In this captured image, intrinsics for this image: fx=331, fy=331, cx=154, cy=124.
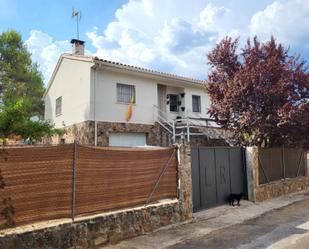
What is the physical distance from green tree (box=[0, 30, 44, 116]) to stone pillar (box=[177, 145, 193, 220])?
18.2m

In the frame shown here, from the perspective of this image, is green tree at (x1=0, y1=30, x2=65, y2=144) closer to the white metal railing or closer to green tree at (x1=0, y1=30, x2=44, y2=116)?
green tree at (x1=0, y1=30, x2=44, y2=116)

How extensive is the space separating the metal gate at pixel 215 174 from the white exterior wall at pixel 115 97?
618 cm

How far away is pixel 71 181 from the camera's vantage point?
6.37 m

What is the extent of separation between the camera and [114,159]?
743 cm

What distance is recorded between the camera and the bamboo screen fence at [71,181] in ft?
18.0

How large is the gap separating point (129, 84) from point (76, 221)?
1136 cm

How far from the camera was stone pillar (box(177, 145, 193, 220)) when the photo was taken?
923 centimetres

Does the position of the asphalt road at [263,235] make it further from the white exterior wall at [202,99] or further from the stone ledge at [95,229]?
the white exterior wall at [202,99]

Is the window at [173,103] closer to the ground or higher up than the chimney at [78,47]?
closer to the ground

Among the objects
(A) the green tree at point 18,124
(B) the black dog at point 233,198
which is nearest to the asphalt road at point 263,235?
(B) the black dog at point 233,198

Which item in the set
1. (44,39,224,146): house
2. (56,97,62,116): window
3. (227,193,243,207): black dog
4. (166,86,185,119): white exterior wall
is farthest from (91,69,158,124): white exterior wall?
(227,193,243,207): black dog

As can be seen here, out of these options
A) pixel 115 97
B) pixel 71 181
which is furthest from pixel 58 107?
pixel 71 181

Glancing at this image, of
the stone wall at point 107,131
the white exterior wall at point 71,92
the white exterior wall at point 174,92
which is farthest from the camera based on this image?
the white exterior wall at point 174,92

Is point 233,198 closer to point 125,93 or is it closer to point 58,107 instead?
point 125,93
